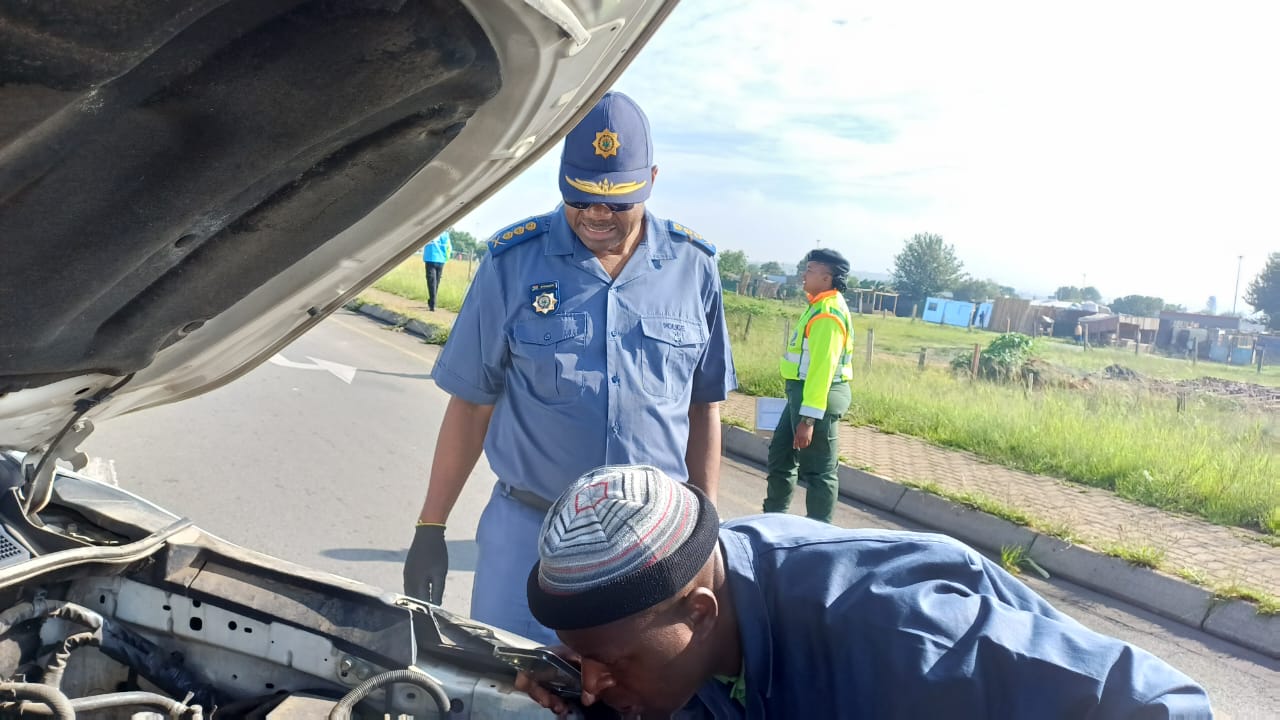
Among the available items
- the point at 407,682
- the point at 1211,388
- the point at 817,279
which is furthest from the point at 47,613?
the point at 1211,388

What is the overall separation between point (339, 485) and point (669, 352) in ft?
13.2

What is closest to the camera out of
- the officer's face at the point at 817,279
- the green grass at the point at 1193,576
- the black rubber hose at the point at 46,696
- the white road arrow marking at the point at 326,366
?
the black rubber hose at the point at 46,696

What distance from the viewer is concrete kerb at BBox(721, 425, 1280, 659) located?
4867 mm

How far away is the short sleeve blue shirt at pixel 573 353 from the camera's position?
2.46 m

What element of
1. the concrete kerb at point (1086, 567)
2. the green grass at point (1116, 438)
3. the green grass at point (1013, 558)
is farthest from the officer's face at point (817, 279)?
the green grass at point (1116, 438)

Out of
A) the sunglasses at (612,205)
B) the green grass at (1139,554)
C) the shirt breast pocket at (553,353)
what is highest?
the sunglasses at (612,205)

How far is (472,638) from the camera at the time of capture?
1.94m

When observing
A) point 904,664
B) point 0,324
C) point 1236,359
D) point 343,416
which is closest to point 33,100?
point 0,324

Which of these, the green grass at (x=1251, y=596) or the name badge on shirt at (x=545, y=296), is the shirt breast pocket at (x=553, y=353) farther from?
the green grass at (x=1251, y=596)

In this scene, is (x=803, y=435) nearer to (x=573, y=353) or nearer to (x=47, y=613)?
(x=573, y=353)

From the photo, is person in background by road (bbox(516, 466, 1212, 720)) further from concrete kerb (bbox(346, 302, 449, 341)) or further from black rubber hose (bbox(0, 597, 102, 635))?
concrete kerb (bbox(346, 302, 449, 341))

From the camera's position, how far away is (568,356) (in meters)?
2.49

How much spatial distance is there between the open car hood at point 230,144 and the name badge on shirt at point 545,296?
766 mm

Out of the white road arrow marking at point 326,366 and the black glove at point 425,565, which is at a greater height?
the black glove at point 425,565
